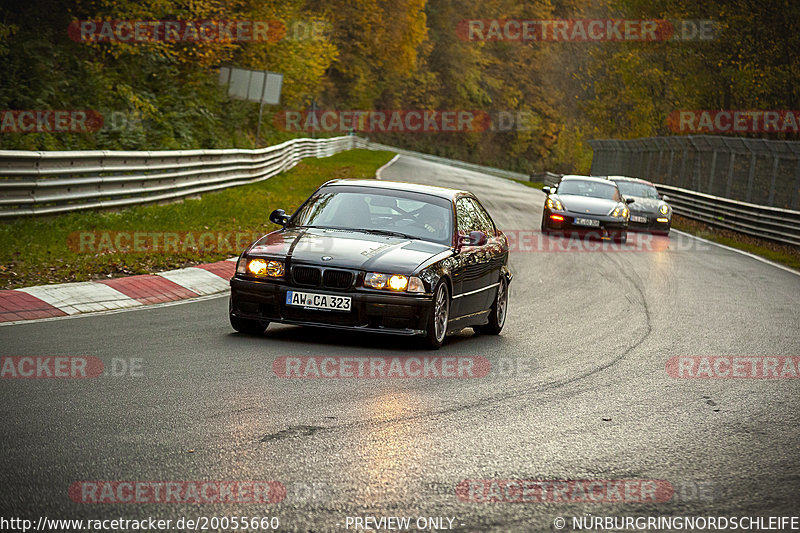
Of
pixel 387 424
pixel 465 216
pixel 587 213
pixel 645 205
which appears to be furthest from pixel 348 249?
pixel 645 205

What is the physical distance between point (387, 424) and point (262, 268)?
3128 mm

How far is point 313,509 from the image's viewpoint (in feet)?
14.7

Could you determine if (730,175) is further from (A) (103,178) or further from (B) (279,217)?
(B) (279,217)

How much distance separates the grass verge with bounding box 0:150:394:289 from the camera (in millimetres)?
12000

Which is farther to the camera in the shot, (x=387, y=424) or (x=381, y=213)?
(x=381, y=213)

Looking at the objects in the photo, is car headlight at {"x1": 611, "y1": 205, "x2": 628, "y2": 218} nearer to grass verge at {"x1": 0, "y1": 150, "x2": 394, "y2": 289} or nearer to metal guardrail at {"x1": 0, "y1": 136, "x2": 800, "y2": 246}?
metal guardrail at {"x1": 0, "y1": 136, "x2": 800, "y2": 246}

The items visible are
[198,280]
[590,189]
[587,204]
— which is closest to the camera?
[198,280]

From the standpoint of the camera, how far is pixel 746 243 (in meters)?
26.3

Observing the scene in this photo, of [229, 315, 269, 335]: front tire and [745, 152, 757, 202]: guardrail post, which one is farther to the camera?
[745, 152, 757, 202]: guardrail post

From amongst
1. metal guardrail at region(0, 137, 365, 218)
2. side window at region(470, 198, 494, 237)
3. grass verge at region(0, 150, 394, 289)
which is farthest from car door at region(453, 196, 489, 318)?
metal guardrail at region(0, 137, 365, 218)

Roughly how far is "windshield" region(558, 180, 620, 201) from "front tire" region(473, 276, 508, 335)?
14.0 metres

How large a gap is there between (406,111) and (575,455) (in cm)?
9656

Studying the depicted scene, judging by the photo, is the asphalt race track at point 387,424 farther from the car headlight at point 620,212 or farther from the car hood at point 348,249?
the car headlight at point 620,212

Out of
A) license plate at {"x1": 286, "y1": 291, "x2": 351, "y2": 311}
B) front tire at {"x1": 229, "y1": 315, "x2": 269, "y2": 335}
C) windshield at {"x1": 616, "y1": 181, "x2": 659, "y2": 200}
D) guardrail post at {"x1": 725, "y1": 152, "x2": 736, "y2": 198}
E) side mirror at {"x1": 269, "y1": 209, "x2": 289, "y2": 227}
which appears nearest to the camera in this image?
license plate at {"x1": 286, "y1": 291, "x2": 351, "y2": 311}
